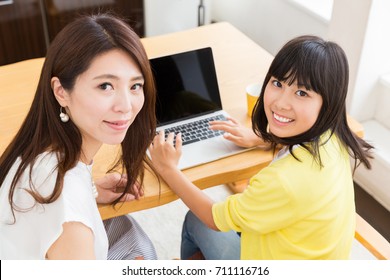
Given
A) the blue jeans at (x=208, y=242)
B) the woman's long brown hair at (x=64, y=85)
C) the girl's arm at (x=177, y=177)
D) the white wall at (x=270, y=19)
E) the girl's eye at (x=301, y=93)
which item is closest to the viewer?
the woman's long brown hair at (x=64, y=85)

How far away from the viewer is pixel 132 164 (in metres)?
1.44

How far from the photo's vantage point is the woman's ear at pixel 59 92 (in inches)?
45.7

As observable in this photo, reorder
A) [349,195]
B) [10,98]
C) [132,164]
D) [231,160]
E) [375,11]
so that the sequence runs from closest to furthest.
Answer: [349,195], [132,164], [231,160], [10,98], [375,11]

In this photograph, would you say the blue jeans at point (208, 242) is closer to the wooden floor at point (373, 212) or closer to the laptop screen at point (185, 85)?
the laptop screen at point (185, 85)

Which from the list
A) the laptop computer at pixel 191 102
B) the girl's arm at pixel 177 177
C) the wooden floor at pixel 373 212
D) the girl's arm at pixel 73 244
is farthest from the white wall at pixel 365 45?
the girl's arm at pixel 73 244

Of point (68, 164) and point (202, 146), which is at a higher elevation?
point (68, 164)

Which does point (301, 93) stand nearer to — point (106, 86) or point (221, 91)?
point (106, 86)

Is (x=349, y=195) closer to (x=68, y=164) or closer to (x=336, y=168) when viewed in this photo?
(x=336, y=168)

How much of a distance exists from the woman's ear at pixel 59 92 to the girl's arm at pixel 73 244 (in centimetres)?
26

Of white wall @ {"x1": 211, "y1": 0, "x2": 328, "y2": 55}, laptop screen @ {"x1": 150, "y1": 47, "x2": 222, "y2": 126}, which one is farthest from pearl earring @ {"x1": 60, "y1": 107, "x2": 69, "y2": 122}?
white wall @ {"x1": 211, "y1": 0, "x2": 328, "y2": 55}

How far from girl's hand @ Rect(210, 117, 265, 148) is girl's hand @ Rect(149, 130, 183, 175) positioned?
14 cm

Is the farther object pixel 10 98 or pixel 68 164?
pixel 10 98
